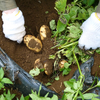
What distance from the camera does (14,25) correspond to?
1106mm

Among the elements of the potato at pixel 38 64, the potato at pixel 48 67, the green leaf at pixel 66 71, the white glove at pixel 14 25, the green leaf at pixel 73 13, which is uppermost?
the white glove at pixel 14 25

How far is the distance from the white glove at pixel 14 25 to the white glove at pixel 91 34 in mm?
595

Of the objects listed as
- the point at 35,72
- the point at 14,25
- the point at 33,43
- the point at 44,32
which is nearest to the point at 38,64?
the point at 35,72

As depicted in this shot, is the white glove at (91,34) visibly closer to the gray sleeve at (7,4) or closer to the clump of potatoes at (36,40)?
the clump of potatoes at (36,40)

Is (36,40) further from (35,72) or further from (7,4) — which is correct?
(7,4)

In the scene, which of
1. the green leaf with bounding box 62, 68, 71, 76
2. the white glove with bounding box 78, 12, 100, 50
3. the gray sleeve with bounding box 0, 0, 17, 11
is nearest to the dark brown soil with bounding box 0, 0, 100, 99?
the green leaf with bounding box 62, 68, 71, 76

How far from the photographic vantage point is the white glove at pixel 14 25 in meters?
1.04

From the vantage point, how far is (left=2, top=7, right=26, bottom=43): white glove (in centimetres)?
104

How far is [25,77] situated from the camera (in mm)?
1042

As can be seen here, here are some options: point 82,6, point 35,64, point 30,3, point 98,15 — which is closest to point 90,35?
point 98,15

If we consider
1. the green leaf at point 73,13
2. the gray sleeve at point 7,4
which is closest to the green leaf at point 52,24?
the green leaf at point 73,13

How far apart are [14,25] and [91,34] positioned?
2.34ft

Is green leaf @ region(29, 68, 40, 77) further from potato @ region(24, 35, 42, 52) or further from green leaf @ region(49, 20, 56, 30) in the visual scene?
green leaf @ region(49, 20, 56, 30)

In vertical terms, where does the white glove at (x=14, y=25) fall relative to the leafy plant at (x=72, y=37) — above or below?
above
